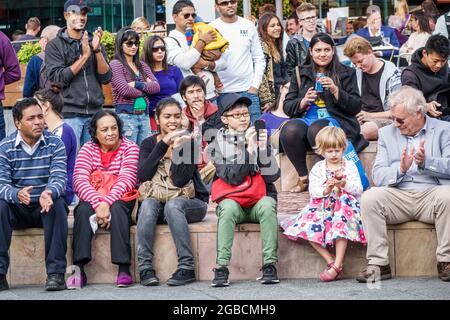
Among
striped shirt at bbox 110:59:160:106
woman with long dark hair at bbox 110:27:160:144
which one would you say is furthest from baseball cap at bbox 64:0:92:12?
striped shirt at bbox 110:59:160:106

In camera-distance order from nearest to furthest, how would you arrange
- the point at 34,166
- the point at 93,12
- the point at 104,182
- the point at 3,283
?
the point at 3,283, the point at 34,166, the point at 104,182, the point at 93,12

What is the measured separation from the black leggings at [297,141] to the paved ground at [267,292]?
1.93 meters

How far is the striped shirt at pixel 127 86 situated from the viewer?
35.5 ft

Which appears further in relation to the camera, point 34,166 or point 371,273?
point 34,166

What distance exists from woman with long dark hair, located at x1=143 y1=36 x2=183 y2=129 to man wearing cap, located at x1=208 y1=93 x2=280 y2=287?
2730mm

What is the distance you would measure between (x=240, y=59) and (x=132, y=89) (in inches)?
45.1

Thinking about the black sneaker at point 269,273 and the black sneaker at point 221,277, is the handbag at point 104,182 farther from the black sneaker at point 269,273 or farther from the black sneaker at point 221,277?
the black sneaker at point 269,273

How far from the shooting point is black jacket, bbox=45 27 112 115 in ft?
34.0

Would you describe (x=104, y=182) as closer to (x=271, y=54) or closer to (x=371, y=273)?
(x=371, y=273)

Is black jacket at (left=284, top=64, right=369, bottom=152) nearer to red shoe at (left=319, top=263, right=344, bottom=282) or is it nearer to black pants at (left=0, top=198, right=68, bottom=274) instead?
red shoe at (left=319, top=263, right=344, bottom=282)

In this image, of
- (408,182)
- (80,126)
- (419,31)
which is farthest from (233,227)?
(419,31)

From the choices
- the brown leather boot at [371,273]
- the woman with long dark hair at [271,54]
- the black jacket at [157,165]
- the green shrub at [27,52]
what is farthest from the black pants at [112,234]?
the green shrub at [27,52]

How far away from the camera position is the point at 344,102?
9.52m

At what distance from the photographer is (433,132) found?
26.8ft
